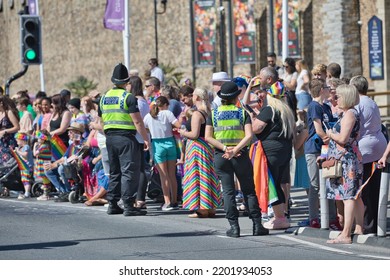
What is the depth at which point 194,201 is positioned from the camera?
16.5 m

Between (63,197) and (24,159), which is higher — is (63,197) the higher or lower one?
the lower one

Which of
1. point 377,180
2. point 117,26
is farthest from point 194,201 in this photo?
point 117,26

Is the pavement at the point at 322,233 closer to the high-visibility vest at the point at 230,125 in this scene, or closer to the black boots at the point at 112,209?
the high-visibility vest at the point at 230,125

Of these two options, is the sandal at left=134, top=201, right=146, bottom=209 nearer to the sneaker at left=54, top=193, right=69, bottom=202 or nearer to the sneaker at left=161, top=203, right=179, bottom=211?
the sneaker at left=161, top=203, right=179, bottom=211

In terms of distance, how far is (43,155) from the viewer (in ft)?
66.7

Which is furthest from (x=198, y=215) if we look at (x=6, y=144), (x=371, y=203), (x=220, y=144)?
(x=6, y=144)

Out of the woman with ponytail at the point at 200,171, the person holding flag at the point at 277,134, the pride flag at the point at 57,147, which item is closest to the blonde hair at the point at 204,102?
the woman with ponytail at the point at 200,171

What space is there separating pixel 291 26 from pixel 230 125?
99.3 ft

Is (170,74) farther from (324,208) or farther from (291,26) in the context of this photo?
(324,208)

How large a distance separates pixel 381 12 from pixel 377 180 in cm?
2907

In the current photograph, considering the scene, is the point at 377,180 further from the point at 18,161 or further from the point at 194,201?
the point at 18,161

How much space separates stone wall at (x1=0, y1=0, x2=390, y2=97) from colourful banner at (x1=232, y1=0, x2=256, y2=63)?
8.75ft

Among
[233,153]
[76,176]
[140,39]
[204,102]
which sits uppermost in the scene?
[140,39]
